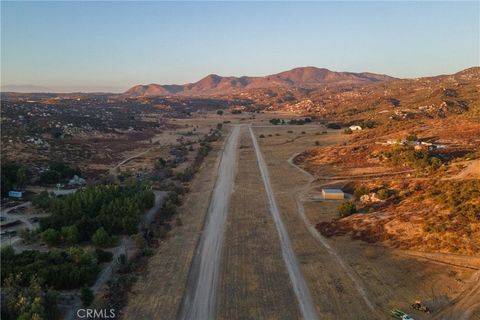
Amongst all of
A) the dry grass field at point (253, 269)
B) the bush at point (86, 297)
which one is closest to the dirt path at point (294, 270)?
the dry grass field at point (253, 269)

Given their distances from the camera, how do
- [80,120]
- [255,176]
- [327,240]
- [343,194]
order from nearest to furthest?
[327,240] < [343,194] < [255,176] < [80,120]

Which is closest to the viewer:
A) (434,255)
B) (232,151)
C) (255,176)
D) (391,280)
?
(391,280)

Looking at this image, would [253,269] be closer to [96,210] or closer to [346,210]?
[346,210]

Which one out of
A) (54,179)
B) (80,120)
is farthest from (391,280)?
(80,120)

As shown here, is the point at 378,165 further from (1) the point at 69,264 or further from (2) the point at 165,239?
(1) the point at 69,264

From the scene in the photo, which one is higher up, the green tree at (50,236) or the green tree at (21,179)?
the green tree at (21,179)

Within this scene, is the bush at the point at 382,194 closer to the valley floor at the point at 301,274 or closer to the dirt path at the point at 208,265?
the valley floor at the point at 301,274

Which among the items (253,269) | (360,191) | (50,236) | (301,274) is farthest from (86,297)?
(360,191)
